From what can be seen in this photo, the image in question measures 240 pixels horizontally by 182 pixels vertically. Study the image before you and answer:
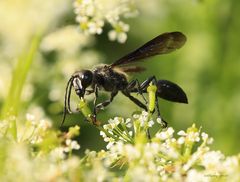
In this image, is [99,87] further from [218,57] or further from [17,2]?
[218,57]

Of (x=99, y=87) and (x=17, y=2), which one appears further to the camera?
(x=17, y=2)

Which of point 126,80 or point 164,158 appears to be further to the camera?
point 126,80

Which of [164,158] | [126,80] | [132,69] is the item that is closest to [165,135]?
[164,158]

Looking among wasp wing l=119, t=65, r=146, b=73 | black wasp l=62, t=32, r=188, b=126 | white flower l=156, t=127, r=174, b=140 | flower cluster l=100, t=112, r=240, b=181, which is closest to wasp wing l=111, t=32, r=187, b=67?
black wasp l=62, t=32, r=188, b=126

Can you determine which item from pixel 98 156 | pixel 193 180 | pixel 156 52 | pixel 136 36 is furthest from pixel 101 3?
pixel 136 36

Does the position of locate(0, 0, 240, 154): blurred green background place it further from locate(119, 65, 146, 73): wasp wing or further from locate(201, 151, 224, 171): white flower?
locate(201, 151, 224, 171): white flower

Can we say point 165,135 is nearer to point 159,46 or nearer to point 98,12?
point 159,46

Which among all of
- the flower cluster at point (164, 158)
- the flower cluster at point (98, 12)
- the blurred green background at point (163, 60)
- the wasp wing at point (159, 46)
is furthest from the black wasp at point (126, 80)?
the blurred green background at point (163, 60)

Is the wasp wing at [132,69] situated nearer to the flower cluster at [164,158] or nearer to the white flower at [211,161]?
the flower cluster at [164,158]
